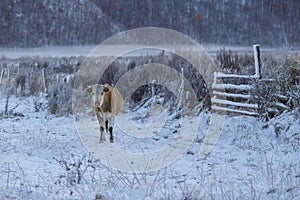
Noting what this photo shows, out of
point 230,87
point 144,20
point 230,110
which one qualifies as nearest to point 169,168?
point 230,110

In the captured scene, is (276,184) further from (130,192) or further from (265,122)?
(265,122)

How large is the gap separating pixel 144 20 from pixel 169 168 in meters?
53.0

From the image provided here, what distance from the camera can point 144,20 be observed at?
57625mm

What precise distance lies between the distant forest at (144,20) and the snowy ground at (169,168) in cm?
4179

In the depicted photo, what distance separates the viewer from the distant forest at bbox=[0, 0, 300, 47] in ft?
168

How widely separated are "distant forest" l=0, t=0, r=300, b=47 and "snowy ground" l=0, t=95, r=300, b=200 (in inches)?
1645

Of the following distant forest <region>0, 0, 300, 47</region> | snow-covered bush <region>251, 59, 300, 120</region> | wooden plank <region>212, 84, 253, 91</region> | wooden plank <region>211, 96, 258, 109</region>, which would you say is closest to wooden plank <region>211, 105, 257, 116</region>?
wooden plank <region>211, 96, 258, 109</region>

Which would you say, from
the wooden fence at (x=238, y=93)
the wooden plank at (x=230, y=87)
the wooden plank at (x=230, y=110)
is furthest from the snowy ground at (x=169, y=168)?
the wooden plank at (x=230, y=87)

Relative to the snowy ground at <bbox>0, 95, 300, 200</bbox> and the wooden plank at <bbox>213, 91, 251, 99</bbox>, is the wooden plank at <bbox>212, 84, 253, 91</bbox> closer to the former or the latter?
the wooden plank at <bbox>213, 91, 251, 99</bbox>

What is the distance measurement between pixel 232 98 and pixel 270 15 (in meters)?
49.5

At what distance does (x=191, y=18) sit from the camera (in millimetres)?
57156

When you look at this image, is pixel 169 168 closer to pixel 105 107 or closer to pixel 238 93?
pixel 105 107

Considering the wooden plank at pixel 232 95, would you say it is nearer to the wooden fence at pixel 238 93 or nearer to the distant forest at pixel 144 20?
the wooden fence at pixel 238 93

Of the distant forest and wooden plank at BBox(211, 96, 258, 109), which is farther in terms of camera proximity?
the distant forest
